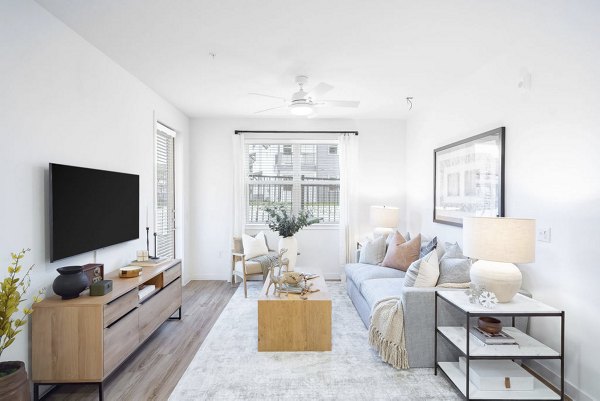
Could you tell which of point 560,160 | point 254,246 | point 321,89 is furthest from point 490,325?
point 254,246

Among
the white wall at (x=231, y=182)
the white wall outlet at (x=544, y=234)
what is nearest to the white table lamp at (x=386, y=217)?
the white wall at (x=231, y=182)

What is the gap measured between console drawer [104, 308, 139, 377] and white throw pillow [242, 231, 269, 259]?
2286 millimetres

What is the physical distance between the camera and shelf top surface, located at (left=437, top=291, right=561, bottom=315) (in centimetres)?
219

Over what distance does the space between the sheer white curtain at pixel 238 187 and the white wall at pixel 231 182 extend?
4.5 inches

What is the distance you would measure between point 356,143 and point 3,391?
16.3 feet

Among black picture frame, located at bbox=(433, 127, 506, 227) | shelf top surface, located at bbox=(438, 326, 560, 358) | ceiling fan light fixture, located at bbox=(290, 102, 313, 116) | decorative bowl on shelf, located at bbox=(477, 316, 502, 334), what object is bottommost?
shelf top surface, located at bbox=(438, 326, 560, 358)

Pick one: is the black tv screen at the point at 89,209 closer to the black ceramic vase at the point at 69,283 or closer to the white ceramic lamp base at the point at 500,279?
the black ceramic vase at the point at 69,283

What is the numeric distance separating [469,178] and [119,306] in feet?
11.6

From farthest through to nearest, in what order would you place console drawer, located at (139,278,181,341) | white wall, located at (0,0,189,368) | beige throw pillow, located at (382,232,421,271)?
beige throw pillow, located at (382,232,421,271) → console drawer, located at (139,278,181,341) → white wall, located at (0,0,189,368)

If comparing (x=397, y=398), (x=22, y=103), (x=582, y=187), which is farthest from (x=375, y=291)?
(x=22, y=103)

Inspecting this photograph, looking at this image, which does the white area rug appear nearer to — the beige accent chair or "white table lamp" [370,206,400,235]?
the beige accent chair

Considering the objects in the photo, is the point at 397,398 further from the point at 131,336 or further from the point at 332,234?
the point at 332,234

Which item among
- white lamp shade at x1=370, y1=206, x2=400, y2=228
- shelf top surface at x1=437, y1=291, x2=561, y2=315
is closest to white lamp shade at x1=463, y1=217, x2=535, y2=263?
shelf top surface at x1=437, y1=291, x2=561, y2=315

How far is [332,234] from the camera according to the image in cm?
573
